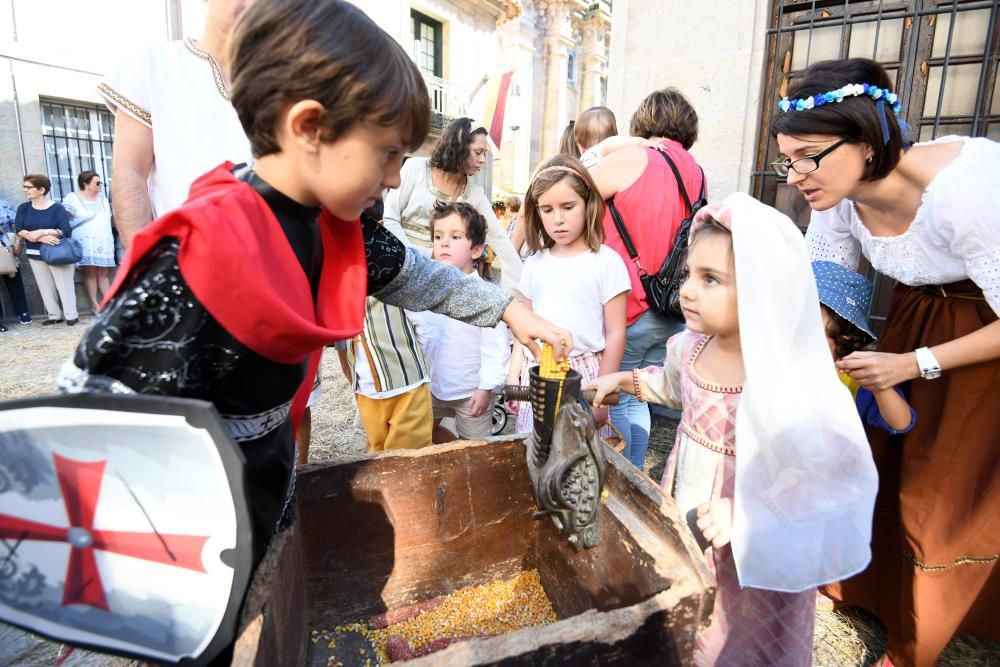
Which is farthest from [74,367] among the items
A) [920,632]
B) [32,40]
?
[32,40]

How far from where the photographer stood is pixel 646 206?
2611 mm

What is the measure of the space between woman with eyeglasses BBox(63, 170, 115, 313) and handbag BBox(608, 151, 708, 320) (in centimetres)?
756

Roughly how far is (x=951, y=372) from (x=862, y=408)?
0.30 m

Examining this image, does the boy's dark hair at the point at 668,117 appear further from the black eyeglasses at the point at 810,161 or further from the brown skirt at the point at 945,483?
the brown skirt at the point at 945,483

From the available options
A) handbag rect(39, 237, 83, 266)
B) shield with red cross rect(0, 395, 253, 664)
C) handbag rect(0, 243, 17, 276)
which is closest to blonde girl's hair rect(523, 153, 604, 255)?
shield with red cross rect(0, 395, 253, 664)

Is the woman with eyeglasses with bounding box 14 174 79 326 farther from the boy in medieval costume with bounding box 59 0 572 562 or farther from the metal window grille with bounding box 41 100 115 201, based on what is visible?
the boy in medieval costume with bounding box 59 0 572 562

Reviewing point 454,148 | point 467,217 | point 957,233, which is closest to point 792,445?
point 957,233

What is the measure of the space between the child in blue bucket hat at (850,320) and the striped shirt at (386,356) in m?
1.59

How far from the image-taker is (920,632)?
1.73 metres

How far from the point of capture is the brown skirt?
1.67 m

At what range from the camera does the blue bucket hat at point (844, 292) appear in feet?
5.33

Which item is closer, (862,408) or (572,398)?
(572,398)

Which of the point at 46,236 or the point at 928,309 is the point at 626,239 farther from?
the point at 46,236

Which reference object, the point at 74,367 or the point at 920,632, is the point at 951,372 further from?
the point at 74,367
